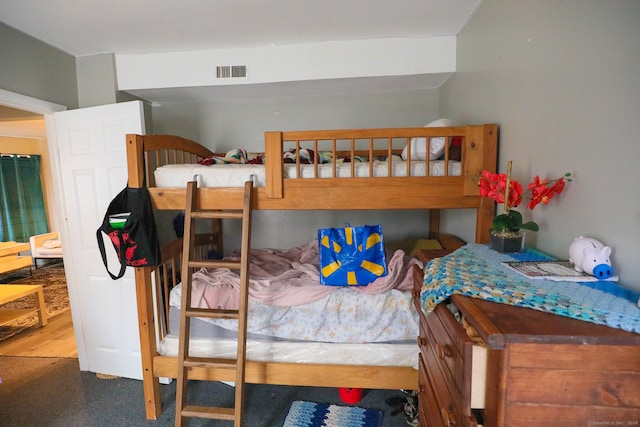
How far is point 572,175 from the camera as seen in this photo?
3.59 ft

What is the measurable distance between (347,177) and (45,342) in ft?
10.9

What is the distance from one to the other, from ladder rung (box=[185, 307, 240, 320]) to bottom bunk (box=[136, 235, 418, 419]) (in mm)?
152

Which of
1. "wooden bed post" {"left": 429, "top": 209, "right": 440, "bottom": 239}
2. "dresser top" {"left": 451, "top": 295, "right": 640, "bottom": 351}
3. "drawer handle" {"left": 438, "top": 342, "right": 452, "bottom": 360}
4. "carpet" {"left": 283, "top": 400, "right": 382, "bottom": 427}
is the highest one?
"dresser top" {"left": 451, "top": 295, "right": 640, "bottom": 351}

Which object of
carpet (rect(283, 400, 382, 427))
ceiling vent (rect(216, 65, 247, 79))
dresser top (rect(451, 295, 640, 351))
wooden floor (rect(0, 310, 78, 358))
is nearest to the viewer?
dresser top (rect(451, 295, 640, 351))

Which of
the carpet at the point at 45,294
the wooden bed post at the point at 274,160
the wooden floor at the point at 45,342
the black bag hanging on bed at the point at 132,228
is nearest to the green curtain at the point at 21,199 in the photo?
the carpet at the point at 45,294

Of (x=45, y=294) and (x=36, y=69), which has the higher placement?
(x=36, y=69)

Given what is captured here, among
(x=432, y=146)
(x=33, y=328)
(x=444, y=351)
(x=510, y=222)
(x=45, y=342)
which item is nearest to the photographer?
(x=444, y=351)

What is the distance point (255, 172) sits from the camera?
174 cm

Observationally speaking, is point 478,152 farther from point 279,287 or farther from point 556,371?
point 279,287

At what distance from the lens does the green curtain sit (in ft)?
16.6

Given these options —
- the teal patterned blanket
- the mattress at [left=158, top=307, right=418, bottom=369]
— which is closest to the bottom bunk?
the mattress at [left=158, top=307, right=418, bottom=369]

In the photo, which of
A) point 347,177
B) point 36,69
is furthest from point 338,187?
point 36,69

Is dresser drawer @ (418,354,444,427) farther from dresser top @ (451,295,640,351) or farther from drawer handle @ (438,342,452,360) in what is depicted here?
dresser top @ (451,295,640,351)

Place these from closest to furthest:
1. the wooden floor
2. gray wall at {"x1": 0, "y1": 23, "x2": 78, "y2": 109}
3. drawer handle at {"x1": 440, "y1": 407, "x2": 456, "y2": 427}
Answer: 1. drawer handle at {"x1": 440, "y1": 407, "x2": 456, "y2": 427}
2. gray wall at {"x1": 0, "y1": 23, "x2": 78, "y2": 109}
3. the wooden floor
